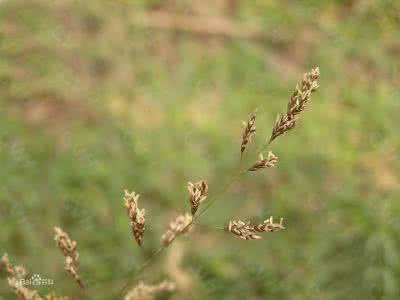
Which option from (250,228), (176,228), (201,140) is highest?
(201,140)

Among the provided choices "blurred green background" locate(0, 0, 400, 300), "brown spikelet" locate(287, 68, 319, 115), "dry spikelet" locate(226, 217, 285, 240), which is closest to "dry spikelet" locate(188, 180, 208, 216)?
"dry spikelet" locate(226, 217, 285, 240)

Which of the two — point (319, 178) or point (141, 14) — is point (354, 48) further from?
point (141, 14)

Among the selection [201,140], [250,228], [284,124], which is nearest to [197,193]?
[250,228]

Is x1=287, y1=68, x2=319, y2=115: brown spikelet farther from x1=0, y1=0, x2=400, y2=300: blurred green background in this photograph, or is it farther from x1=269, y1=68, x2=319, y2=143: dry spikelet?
x1=0, y1=0, x2=400, y2=300: blurred green background

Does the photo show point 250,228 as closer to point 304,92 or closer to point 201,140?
point 304,92

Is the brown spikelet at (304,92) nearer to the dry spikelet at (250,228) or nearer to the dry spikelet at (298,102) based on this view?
the dry spikelet at (298,102)

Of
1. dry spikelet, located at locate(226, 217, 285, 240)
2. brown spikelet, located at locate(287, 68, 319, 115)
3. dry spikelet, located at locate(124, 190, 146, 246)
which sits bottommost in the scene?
A: dry spikelet, located at locate(226, 217, 285, 240)

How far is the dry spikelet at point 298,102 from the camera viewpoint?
128 cm

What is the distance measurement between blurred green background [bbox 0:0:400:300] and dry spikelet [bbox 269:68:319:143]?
1.61 m

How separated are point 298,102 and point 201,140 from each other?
2138 mm

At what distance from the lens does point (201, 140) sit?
134 inches

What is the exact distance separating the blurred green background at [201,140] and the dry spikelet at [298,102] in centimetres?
161

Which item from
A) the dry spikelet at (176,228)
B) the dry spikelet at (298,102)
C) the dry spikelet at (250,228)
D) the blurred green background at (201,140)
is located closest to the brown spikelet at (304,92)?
the dry spikelet at (298,102)

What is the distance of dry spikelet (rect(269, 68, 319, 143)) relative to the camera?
1275mm
